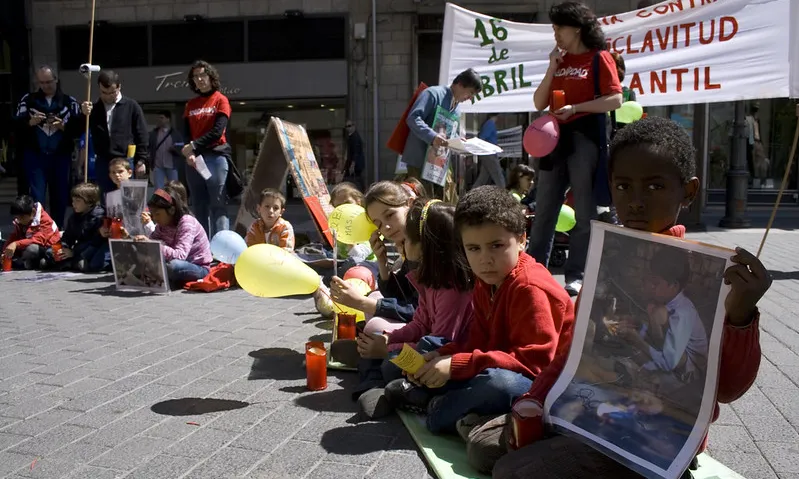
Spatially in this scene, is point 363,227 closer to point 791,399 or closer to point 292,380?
point 292,380

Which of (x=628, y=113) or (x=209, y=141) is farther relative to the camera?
(x=209, y=141)

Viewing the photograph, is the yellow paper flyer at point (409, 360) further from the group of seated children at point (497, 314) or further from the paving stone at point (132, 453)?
the paving stone at point (132, 453)

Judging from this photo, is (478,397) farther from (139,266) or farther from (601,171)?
(139,266)

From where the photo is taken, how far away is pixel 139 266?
5.67 meters

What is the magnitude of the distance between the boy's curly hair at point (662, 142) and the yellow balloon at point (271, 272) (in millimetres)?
1754

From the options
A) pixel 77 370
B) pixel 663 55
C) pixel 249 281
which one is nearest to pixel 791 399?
pixel 249 281

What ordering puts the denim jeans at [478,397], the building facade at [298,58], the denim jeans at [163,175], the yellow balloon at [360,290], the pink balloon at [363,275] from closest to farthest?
1. the denim jeans at [478,397]
2. the yellow balloon at [360,290]
3. the pink balloon at [363,275]
4. the denim jeans at [163,175]
5. the building facade at [298,58]

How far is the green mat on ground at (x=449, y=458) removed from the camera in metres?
2.09

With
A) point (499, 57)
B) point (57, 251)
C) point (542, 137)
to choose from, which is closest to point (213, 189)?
point (57, 251)

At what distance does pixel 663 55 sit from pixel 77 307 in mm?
5397

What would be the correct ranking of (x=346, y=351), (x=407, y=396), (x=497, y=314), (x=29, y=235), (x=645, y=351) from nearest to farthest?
(x=645, y=351)
(x=497, y=314)
(x=407, y=396)
(x=346, y=351)
(x=29, y=235)

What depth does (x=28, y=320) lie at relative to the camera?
4.59m

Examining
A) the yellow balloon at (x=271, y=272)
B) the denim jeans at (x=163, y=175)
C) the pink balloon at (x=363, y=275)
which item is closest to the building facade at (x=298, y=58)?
the denim jeans at (x=163, y=175)

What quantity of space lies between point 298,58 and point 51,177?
768cm
